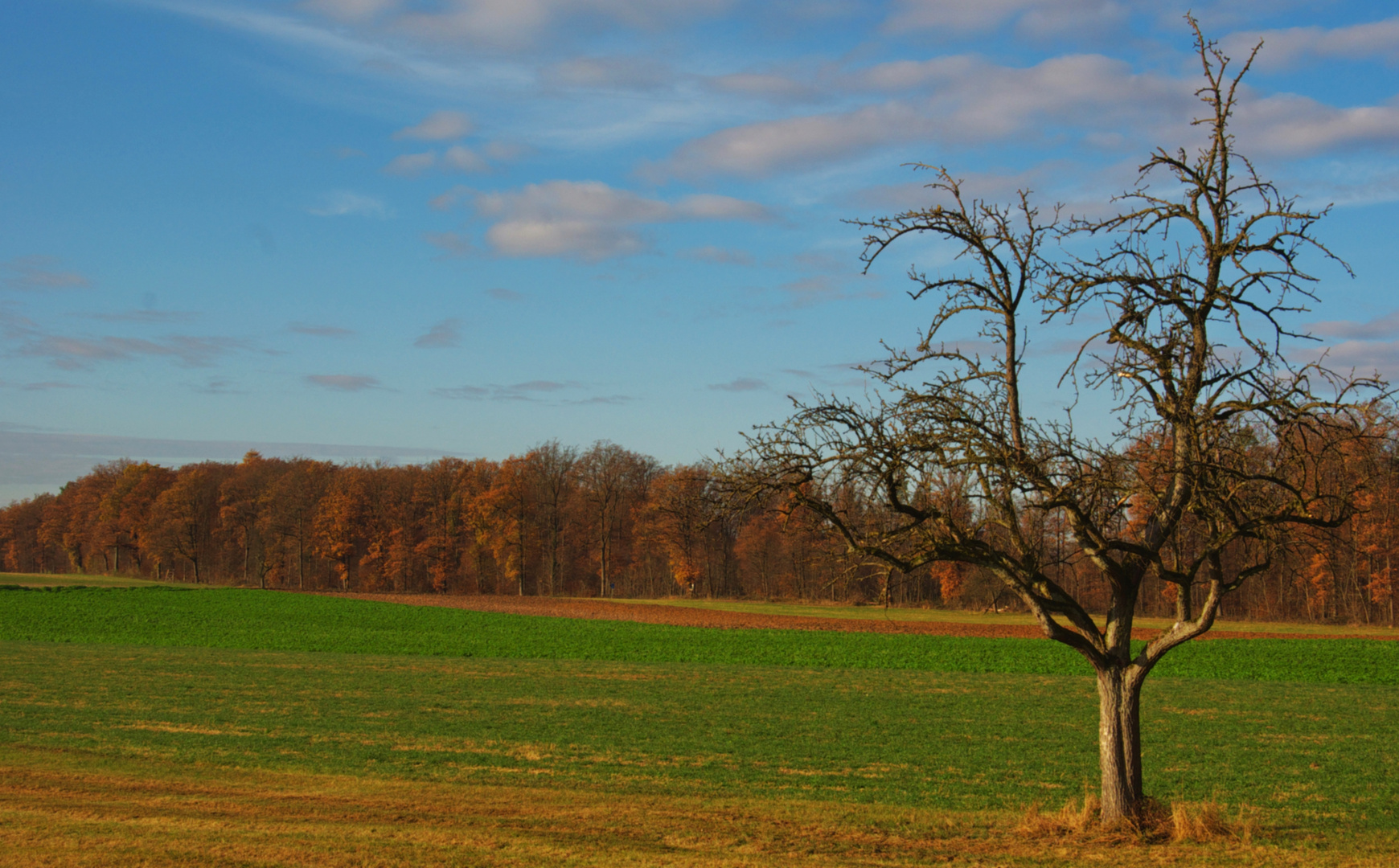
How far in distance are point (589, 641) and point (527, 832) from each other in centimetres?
3582

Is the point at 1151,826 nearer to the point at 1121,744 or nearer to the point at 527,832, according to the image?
the point at 1121,744

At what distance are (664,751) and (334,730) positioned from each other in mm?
7099

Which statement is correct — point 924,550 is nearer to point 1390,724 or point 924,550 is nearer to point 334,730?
point 334,730

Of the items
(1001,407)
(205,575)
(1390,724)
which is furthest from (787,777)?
(205,575)

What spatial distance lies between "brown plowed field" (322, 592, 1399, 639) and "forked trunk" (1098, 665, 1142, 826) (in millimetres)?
35265

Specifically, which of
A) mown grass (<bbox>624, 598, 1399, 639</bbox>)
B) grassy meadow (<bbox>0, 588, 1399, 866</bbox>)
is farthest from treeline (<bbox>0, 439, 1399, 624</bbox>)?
grassy meadow (<bbox>0, 588, 1399, 866</bbox>)

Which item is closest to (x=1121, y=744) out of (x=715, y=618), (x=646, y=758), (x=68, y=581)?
(x=646, y=758)

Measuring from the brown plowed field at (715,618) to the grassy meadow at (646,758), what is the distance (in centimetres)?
1259

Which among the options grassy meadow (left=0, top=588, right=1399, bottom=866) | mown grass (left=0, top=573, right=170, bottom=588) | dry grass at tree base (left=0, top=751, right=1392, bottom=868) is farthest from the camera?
mown grass (left=0, top=573, right=170, bottom=588)

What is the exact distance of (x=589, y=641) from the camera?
47781 mm

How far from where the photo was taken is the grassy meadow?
11.8 m

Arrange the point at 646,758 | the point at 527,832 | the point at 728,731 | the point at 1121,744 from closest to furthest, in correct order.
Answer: the point at 1121,744, the point at 527,832, the point at 646,758, the point at 728,731

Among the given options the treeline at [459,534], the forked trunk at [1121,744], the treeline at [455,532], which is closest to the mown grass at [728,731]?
the forked trunk at [1121,744]

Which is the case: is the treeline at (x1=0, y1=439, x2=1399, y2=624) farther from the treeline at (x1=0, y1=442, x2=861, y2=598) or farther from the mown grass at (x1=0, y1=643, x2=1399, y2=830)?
the mown grass at (x1=0, y1=643, x2=1399, y2=830)
